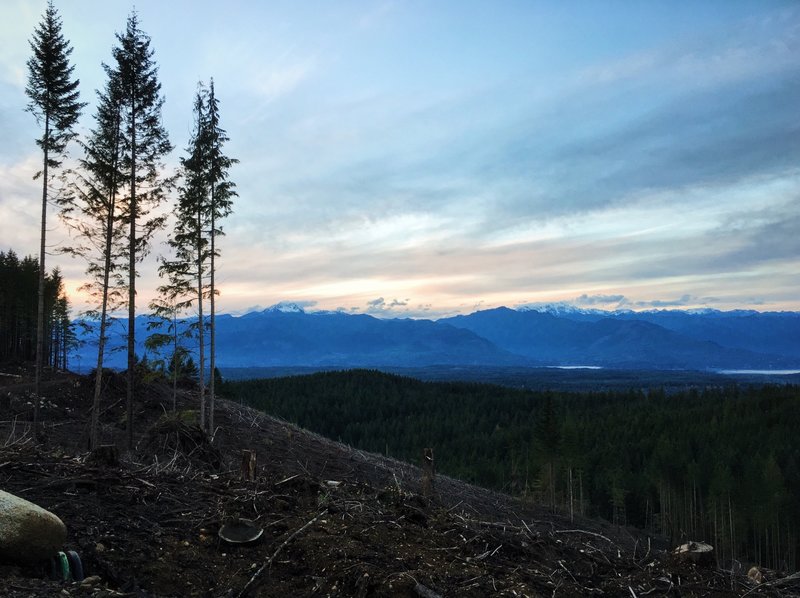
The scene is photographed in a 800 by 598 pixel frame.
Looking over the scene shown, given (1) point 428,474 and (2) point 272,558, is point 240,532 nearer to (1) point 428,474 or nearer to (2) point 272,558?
(2) point 272,558

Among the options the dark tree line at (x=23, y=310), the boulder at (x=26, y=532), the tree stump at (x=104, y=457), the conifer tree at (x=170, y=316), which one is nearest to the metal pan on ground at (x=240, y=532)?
the boulder at (x=26, y=532)

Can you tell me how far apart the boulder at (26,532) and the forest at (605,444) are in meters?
23.2

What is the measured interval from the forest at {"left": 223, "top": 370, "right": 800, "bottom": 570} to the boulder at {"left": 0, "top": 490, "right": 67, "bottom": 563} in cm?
2324

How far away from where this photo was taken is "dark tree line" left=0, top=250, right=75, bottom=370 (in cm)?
4897

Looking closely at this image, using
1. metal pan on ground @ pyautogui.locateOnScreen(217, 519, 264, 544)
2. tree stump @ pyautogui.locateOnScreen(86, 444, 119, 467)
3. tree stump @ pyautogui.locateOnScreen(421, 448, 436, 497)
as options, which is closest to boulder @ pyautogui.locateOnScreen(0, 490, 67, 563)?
metal pan on ground @ pyautogui.locateOnScreen(217, 519, 264, 544)

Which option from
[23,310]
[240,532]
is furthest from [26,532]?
[23,310]

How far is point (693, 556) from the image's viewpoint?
19.3 feet

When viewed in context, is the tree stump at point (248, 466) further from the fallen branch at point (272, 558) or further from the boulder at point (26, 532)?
the boulder at point (26, 532)

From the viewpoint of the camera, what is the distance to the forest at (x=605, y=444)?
4688 cm

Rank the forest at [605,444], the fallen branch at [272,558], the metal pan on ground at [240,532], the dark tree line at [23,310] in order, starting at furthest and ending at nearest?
the dark tree line at [23,310]
the forest at [605,444]
the metal pan on ground at [240,532]
the fallen branch at [272,558]

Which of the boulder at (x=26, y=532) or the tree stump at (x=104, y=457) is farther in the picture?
the tree stump at (x=104, y=457)

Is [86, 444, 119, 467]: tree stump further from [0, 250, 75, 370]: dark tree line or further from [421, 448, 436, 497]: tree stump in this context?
[0, 250, 75, 370]: dark tree line

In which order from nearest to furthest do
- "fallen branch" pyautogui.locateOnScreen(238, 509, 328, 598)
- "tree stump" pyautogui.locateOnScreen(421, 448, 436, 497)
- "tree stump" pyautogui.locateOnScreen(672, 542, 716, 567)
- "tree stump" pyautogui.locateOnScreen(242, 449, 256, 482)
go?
"fallen branch" pyautogui.locateOnScreen(238, 509, 328, 598) → "tree stump" pyautogui.locateOnScreen(672, 542, 716, 567) → "tree stump" pyautogui.locateOnScreen(242, 449, 256, 482) → "tree stump" pyautogui.locateOnScreen(421, 448, 436, 497)

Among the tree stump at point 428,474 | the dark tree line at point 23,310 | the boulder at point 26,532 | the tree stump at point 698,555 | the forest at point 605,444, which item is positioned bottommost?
the forest at point 605,444
